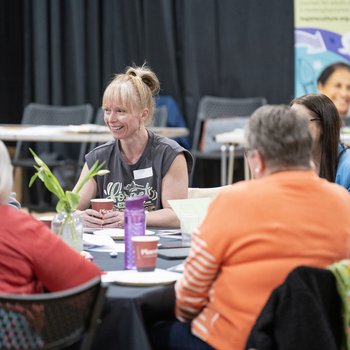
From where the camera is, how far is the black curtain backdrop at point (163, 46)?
8508 mm

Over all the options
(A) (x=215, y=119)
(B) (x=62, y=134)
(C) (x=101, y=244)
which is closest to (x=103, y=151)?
Result: (C) (x=101, y=244)

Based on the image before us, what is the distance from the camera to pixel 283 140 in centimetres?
238

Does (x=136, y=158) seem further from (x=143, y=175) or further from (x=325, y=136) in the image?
(x=325, y=136)

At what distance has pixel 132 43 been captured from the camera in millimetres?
8734

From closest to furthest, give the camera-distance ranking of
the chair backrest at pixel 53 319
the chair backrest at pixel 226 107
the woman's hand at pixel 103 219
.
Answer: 1. the chair backrest at pixel 53 319
2. the woman's hand at pixel 103 219
3. the chair backrest at pixel 226 107

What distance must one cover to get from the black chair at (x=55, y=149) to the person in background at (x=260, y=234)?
5.49 m

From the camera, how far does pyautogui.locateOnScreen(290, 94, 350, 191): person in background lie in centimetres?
350

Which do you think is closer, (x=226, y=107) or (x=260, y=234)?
(x=260, y=234)

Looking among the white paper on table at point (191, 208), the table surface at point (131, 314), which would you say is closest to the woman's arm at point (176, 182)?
the white paper on table at point (191, 208)

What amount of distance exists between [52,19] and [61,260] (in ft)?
21.5

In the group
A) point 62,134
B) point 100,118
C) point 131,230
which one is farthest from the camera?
point 100,118

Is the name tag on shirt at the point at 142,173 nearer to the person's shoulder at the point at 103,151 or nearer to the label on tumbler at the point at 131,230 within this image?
the person's shoulder at the point at 103,151

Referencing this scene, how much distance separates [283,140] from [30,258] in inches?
30.6

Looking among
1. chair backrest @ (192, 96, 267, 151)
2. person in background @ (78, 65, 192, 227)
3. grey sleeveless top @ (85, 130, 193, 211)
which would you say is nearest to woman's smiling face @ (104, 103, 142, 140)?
person in background @ (78, 65, 192, 227)
